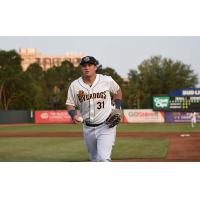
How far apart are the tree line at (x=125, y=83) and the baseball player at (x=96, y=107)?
2300cm

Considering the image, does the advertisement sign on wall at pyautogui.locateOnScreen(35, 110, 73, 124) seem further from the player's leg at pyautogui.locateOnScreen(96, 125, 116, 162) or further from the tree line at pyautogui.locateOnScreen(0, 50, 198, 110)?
the player's leg at pyautogui.locateOnScreen(96, 125, 116, 162)

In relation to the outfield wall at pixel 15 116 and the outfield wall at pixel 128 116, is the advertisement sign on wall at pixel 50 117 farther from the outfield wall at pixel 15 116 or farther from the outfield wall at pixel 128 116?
the outfield wall at pixel 15 116

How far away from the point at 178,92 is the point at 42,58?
53076mm

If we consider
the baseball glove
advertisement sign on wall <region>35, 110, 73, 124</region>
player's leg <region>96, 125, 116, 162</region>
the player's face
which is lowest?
advertisement sign on wall <region>35, 110, 73, 124</region>

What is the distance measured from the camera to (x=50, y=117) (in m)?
43.0

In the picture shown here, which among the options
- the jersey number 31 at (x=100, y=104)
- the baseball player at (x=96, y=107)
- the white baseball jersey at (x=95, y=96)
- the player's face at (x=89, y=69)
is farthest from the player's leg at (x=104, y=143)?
the player's face at (x=89, y=69)

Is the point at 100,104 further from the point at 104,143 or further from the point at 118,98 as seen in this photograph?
the point at 104,143

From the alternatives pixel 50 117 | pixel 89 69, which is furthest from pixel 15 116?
pixel 89 69

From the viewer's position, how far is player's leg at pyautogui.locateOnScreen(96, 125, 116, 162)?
5.86 metres

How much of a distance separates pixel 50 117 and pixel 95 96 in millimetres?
37253

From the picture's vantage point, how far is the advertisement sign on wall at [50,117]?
42.5 m

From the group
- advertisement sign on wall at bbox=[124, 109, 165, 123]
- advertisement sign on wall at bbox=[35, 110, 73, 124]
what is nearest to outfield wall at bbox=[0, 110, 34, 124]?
advertisement sign on wall at bbox=[35, 110, 73, 124]
